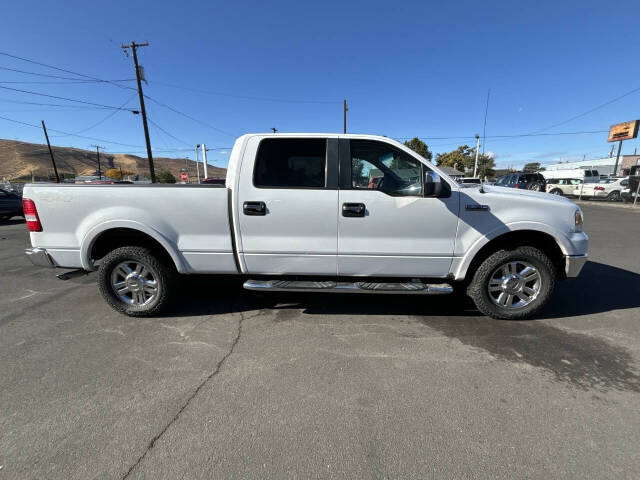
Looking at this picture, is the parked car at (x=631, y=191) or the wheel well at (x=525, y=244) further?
the parked car at (x=631, y=191)

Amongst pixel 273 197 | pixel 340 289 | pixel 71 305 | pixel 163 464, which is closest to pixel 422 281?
pixel 340 289

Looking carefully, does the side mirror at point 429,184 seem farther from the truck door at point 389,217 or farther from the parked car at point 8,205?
the parked car at point 8,205

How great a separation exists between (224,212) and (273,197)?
552 millimetres

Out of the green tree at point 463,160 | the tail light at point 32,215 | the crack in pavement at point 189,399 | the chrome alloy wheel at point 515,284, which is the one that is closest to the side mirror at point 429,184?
the chrome alloy wheel at point 515,284

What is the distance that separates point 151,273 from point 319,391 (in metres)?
2.35

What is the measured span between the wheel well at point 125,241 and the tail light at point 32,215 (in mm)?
564

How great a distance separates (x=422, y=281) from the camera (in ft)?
11.1

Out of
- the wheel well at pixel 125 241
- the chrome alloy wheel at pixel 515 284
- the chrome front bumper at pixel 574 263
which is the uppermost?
the wheel well at pixel 125 241

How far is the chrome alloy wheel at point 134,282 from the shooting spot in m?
3.26

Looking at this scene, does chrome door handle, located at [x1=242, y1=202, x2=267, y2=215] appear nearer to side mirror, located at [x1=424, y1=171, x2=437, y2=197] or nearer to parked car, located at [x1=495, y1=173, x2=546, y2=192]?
side mirror, located at [x1=424, y1=171, x2=437, y2=197]

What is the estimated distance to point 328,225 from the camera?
3010 mm

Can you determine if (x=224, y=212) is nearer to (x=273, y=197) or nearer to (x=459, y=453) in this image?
(x=273, y=197)

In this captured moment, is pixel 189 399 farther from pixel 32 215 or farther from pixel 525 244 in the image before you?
pixel 525 244

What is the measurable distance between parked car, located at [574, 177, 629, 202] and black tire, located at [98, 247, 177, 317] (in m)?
28.6
